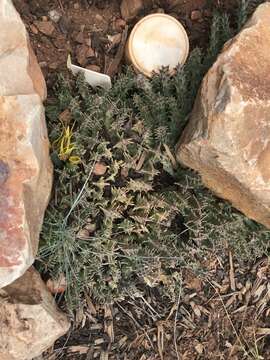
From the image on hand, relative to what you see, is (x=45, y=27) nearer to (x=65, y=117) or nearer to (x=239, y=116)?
(x=65, y=117)

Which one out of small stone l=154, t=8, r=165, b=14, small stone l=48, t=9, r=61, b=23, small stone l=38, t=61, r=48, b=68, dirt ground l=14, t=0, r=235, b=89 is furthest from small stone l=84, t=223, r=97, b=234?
small stone l=154, t=8, r=165, b=14

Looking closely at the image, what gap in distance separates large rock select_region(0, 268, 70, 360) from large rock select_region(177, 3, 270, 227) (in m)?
0.91

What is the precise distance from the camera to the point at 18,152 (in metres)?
2.34

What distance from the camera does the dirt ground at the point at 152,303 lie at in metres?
2.92

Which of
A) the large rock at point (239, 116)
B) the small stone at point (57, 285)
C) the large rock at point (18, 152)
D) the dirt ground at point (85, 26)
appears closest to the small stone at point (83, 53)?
the dirt ground at point (85, 26)

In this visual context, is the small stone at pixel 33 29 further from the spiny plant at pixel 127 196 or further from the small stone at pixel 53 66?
the spiny plant at pixel 127 196

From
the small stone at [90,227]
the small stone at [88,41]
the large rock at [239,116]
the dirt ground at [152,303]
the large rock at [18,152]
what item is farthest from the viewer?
the small stone at [88,41]

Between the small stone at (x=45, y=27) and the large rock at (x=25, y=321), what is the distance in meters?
1.19

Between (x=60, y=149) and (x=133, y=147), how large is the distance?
334 millimetres

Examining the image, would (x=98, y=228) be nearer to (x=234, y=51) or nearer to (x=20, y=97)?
(x=20, y=97)

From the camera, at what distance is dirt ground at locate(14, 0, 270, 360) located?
292cm

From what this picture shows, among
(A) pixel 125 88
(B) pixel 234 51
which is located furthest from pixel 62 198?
(B) pixel 234 51

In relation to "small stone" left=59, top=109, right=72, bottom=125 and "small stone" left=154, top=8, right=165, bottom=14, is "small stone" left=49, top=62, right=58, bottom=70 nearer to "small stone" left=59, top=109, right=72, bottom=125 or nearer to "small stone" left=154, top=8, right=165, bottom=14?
"small stone" left=59, top=109, right=72, bottom=125

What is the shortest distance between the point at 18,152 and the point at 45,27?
91 centimetres
